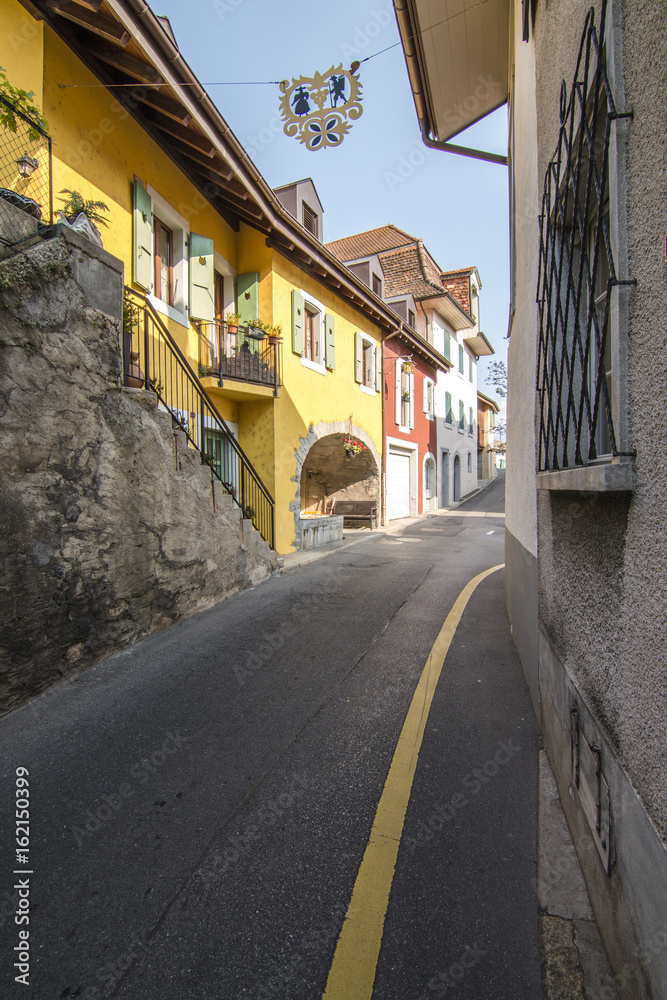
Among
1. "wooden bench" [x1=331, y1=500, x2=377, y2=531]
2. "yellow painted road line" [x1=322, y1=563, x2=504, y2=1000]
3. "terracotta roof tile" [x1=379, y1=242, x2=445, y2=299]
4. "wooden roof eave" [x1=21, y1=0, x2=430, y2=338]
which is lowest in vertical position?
"yellow painted road line" [x1=322, y1=563, x2=504, y2=1000]

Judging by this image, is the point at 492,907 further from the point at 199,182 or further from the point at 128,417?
the point at 199,182

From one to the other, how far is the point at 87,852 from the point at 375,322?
50.6ft

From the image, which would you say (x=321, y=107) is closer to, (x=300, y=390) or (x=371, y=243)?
(x=300, y=390)

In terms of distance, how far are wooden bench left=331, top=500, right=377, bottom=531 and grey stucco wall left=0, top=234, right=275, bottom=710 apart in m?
10.2

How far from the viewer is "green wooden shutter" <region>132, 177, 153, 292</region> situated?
695cm

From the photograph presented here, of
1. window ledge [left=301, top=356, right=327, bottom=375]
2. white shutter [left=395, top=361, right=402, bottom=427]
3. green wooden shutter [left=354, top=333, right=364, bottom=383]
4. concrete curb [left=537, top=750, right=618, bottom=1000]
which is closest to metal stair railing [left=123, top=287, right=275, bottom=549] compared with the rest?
window ledge [left=301, top=356, right=327, bottom=375]

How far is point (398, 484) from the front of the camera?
727 inches

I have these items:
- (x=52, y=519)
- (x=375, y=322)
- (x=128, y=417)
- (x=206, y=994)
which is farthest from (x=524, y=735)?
(x=375, y=322)

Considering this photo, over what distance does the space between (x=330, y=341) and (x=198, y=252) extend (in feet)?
14.9

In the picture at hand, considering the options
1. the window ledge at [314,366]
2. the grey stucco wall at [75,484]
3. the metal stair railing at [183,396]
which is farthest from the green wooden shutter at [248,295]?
the grey stucco wall at [75,484]

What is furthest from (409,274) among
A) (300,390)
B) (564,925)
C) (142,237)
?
(564,925)

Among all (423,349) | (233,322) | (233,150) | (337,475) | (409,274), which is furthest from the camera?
(409,274)

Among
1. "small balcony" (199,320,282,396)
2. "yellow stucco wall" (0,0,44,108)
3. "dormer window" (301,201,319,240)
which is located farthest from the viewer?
"dormer window" (301,201,319,240)

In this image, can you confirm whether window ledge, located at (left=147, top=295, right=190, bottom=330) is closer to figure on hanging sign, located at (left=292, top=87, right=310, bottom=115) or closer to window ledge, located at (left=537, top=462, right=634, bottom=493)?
figure on hanging sign, located at (left=292, top=87, right=310, bottom=115)
